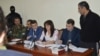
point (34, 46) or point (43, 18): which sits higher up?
point (43, 18)

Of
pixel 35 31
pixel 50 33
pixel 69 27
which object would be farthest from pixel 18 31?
pixel 69 27

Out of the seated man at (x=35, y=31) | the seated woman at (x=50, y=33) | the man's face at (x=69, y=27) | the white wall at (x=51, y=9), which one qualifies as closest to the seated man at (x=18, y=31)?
the seated man at (x=35, y=31)

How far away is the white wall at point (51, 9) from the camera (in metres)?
4.85

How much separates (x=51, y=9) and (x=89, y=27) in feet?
6.90

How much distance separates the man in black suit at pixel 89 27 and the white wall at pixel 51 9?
1.10 m

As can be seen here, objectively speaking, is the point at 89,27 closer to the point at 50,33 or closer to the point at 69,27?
the point at 69,27

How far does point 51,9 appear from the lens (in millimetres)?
5387

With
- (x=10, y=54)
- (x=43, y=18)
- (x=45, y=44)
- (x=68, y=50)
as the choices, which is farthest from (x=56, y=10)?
(x=10, y=54)

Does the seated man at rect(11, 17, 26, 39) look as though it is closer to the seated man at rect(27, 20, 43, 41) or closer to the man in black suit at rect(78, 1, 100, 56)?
the seated man at rect(27, 20, 43, 41)

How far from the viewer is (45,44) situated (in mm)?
3650

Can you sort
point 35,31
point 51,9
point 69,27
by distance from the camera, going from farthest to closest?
point 51,9 < point 35,31 < point 69,27

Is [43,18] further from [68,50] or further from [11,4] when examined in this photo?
[68,50]

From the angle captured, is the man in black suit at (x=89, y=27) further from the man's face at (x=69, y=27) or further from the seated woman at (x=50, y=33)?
the seated woman at (x=50, y=33)

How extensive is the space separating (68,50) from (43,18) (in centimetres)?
→ 254
